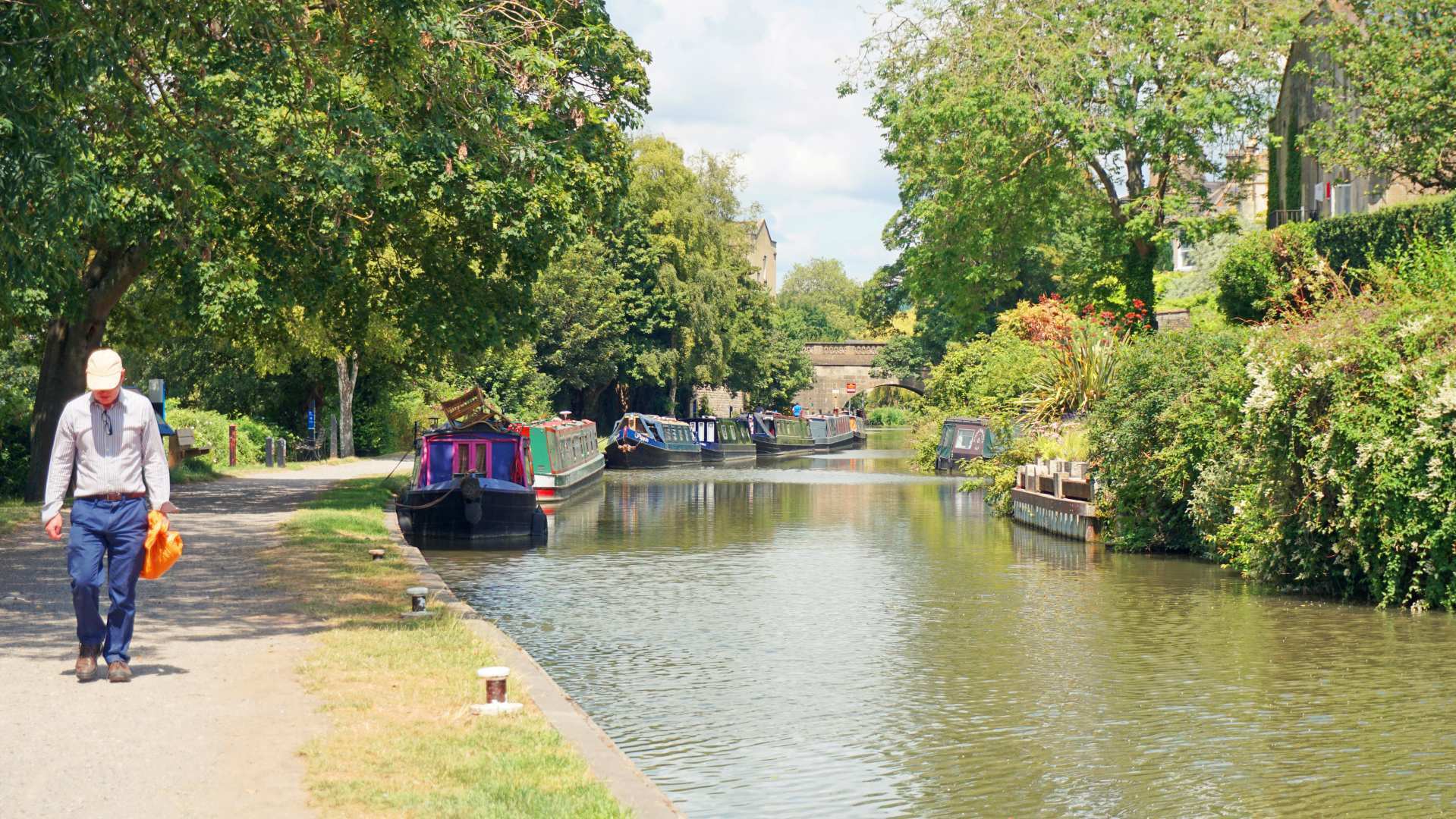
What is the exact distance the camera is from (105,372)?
844 centimetres

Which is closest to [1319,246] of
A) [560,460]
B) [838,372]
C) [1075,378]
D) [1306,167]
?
[1075,378]

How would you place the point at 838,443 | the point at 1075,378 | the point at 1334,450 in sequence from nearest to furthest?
the point at 1334,450
the point at 1075,378
the point at 838,443

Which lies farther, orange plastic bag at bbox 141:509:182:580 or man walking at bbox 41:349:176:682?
orange plastic bag at bbox 141:509:182:580

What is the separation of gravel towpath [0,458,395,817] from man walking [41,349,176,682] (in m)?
0.31

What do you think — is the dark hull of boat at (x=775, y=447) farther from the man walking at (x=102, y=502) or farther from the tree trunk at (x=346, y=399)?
the man walking at (x=102, y=502)

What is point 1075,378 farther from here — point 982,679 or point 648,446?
point 648,446

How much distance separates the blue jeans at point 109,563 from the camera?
845 cm

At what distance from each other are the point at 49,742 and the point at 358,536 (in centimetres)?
1171

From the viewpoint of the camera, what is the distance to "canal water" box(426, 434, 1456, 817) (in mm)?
8797

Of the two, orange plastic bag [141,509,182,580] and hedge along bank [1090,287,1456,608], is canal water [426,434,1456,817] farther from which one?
orange plastic bag [141,509,182,580]

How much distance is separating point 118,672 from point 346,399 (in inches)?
1313

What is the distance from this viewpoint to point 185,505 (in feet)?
77.1

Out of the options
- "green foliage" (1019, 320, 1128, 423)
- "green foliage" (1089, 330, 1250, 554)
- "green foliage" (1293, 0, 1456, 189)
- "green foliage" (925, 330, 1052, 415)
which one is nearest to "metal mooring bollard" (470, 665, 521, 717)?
"green foliage" (1089, 330, 1250, 554)

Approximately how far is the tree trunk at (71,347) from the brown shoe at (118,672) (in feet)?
49.0
